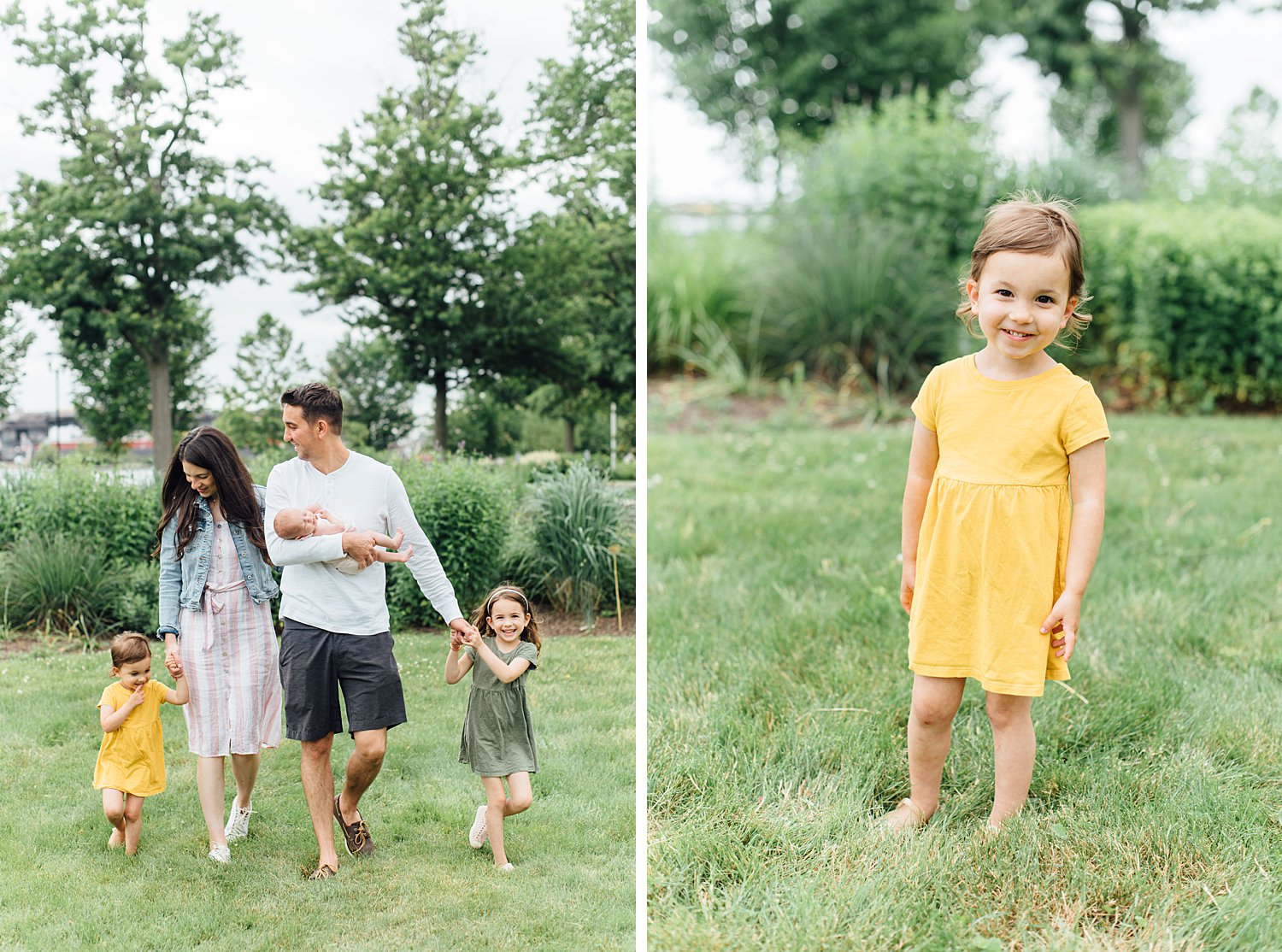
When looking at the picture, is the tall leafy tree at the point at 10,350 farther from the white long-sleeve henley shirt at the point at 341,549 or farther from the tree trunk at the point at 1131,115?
the tree trunk at the point at 1131,115

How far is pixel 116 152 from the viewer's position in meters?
3.67

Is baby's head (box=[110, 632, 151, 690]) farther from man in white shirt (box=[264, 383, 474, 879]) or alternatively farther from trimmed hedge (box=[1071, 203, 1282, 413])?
trimmed hedge (box=[1071, 203, 1282, 413])

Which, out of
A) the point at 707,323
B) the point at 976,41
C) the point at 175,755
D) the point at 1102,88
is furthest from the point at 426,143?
the point at 1102,88

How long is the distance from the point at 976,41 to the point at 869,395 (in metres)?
14.3

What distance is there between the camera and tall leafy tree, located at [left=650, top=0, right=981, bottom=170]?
1872cm

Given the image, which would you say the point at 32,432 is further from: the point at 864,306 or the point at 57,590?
the point at 864,306

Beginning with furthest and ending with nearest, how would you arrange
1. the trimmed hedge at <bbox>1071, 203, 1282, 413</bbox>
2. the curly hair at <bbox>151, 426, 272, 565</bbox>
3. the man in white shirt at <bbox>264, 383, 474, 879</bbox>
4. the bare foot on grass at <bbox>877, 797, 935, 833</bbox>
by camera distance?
→ the trimmed hedge at <bbox>1071, 203, 1282, 413</bbox>
the curly hair at <bbox>151, 426, 272, 565</bbox>
the man in white shirt at <bbox>264, 383, 474, 879</bbox>
the bare foot on grass at <bbox>877, 797, 935, 833</bbox>

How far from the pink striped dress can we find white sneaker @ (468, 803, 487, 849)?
70 cm

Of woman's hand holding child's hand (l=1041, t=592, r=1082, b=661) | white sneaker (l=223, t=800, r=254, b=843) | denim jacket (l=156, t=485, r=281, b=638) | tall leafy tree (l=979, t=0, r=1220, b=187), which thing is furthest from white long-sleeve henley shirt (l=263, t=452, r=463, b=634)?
tall leafy tree (l=979, t=0, r=1220, b=187)

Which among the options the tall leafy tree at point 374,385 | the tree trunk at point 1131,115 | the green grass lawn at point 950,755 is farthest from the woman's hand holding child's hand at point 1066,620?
the tree trunk at point 1131,115

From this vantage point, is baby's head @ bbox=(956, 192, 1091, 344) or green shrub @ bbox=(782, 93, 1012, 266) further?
green shrub @ bbox=(782, 93, 1012, 266)

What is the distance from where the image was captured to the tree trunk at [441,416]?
13.1 ft

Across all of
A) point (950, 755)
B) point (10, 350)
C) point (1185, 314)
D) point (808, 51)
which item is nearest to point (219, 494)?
point (10, 350)

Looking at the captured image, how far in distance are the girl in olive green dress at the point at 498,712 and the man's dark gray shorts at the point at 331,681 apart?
21 centimetres
